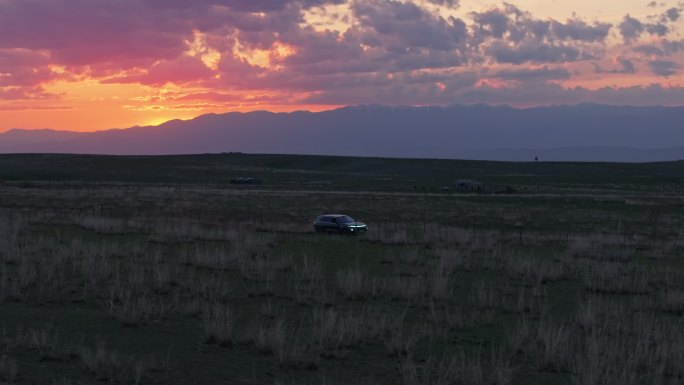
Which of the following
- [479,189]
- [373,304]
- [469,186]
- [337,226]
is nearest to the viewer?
[373,304]

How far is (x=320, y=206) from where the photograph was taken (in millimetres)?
60031

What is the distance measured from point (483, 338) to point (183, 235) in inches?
694

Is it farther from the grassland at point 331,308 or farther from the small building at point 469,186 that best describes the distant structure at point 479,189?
the grassland at point 331,308

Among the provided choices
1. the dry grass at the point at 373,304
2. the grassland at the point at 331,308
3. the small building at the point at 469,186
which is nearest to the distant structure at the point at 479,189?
the small building at the point at 469,186

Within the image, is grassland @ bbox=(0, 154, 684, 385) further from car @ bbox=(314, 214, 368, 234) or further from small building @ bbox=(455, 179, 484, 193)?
small building @ bbox=(455, 179, 484, 193)

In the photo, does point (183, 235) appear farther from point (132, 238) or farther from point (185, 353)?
point (185, 353)

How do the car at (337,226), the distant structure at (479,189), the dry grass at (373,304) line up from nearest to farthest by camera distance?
the dry grass at (373,304), the car at (337,226), the distant structure at (479,189)

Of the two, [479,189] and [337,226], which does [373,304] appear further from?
[479,189]

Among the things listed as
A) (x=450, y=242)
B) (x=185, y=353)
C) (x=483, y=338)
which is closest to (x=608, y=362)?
(x=483, y=338)

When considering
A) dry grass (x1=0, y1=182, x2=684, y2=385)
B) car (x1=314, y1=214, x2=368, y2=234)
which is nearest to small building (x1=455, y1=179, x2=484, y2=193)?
car (x1=314, y1=214, x2=368, y2=234)

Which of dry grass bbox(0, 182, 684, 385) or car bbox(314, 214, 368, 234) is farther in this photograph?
car bbox(314, 214, 368, 234)

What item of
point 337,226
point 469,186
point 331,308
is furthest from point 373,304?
point 469,186

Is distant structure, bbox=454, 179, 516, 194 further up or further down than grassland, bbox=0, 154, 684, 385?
further down

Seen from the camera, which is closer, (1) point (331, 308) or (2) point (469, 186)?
(1) point (331, 308)
